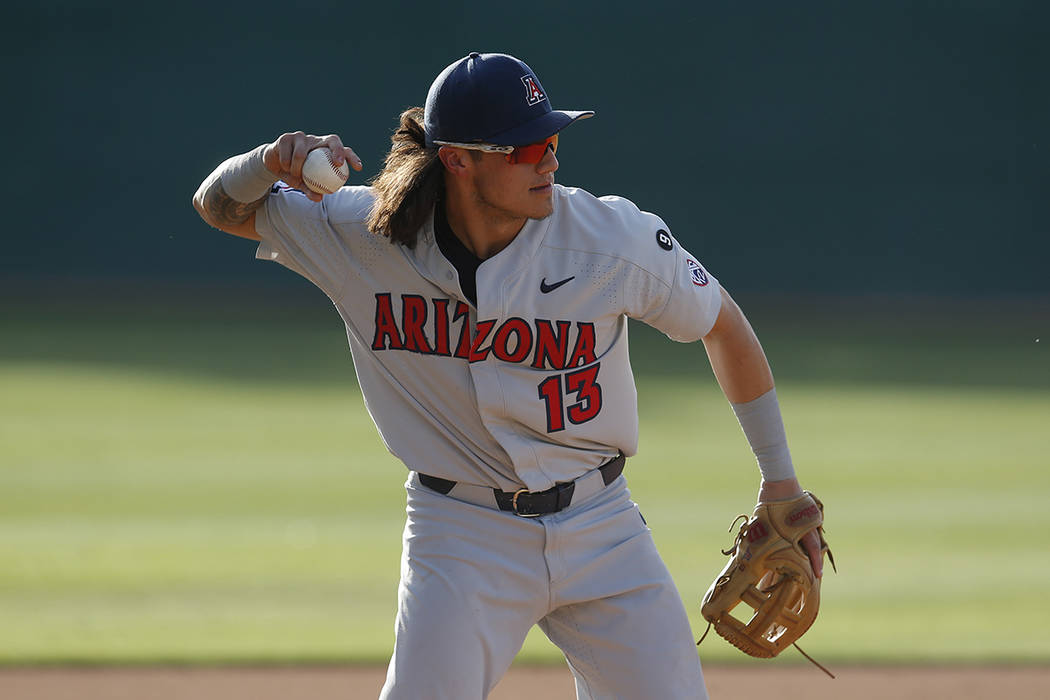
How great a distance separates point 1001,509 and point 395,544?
10.3 feet

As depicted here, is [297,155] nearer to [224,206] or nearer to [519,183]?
[224,206]

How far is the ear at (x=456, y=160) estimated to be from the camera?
8.96ft

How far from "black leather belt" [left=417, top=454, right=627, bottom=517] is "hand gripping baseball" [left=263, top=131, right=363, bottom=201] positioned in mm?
638

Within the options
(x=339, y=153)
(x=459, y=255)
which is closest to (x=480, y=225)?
(x=459, y=255)

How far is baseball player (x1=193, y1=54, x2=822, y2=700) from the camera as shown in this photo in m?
2.68

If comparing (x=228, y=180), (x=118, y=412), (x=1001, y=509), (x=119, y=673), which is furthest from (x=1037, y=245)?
(x=228, y=180)

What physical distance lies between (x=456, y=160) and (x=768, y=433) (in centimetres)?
92

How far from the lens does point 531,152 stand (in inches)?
106

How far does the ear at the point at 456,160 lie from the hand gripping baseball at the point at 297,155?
0.18 meters

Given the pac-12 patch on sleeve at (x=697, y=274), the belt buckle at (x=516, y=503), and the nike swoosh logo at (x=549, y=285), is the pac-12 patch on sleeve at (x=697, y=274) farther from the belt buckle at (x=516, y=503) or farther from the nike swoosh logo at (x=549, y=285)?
the belt buckle at (x=516, y=503)

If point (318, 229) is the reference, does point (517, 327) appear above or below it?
below

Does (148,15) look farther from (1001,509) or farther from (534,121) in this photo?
(534,121)

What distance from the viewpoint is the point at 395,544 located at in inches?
246

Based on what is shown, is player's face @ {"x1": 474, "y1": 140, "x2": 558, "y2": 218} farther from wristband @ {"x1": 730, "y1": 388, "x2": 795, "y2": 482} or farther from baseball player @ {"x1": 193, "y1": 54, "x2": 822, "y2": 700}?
wristband @ {"x1": 730, "y1": 388, "x2": 795, "y2": 482}
